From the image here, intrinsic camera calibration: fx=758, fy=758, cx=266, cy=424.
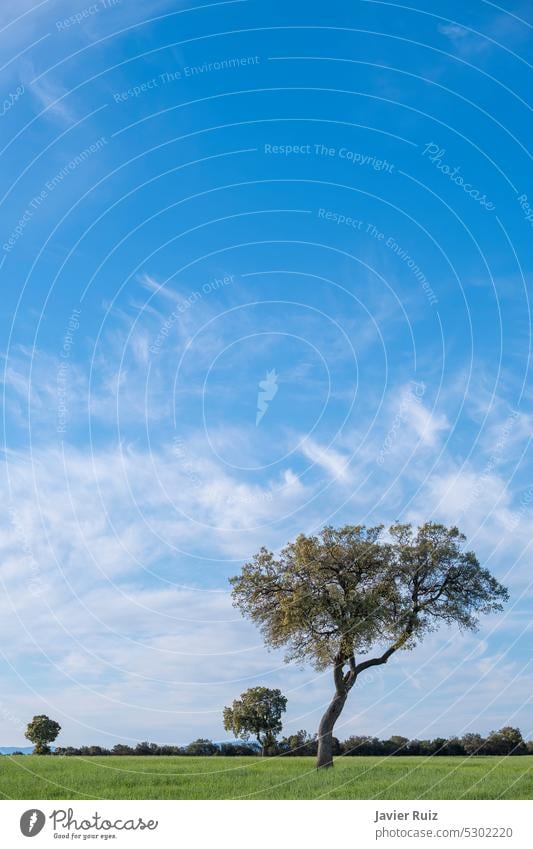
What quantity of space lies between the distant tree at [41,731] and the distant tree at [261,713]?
1077 centimetres

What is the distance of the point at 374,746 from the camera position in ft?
135

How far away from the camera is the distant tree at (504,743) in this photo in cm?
4453

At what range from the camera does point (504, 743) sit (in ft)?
159

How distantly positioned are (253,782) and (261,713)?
15512mm

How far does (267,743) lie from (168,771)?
1180 centimetres

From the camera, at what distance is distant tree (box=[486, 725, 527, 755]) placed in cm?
4453
